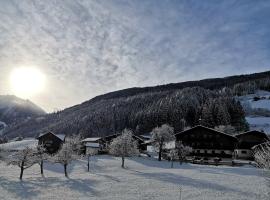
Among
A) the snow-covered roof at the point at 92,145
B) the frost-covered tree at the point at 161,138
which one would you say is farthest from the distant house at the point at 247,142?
the snow-covered roof at the point at 92,145

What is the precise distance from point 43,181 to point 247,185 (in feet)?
102

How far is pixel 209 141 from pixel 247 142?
14722 mm

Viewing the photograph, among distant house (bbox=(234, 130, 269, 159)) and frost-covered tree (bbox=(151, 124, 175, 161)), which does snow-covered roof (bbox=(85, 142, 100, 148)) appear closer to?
frost-covered tree (bbox=(151, 124, 175, 161))

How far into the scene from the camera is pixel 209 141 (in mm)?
91500

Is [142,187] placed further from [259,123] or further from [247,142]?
[259,123]

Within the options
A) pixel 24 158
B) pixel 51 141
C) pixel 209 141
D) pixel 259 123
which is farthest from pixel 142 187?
pixel 259 123

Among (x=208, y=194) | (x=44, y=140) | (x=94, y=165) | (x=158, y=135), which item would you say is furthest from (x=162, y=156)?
(x=208, y=194)

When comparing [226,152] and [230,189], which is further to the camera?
[226,152]

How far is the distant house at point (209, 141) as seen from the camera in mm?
89625

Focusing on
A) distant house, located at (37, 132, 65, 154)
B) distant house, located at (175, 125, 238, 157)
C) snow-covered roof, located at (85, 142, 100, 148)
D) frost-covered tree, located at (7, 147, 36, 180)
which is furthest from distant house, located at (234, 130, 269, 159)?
frost-covered tree, located at (7, 147, 36, 180)

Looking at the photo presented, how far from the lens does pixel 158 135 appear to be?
8400 cm

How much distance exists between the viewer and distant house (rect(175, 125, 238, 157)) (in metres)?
89.6

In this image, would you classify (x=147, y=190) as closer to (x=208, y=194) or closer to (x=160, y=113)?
(x=208, y=194)

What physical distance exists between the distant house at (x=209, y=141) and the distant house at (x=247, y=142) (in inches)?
309
